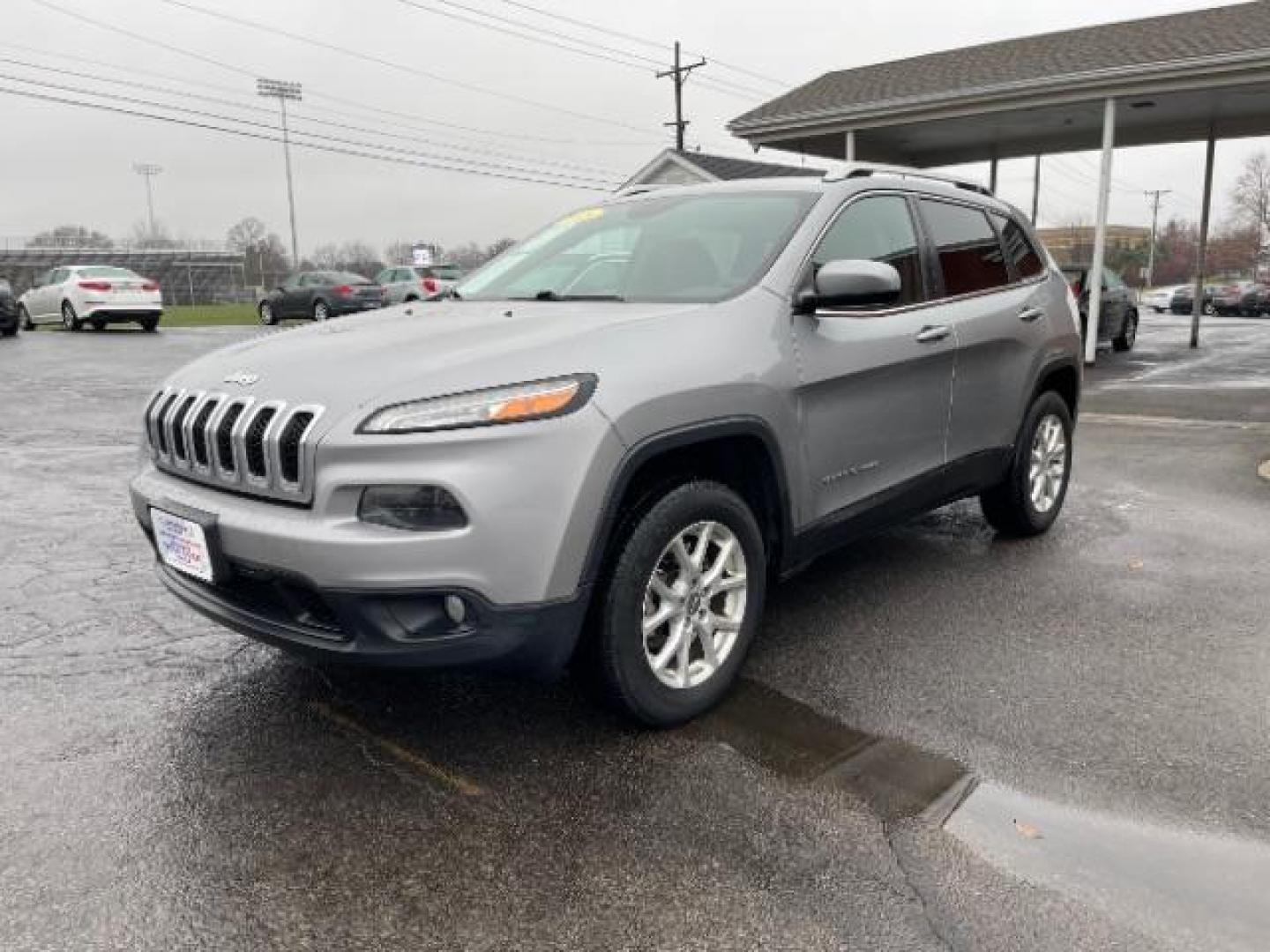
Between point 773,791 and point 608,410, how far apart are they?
116 cm

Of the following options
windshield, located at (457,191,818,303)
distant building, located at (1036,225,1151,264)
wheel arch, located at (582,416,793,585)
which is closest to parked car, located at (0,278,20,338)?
windshield, located at (457,191,818,303)

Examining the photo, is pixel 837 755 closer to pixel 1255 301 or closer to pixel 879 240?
pixel 879 240

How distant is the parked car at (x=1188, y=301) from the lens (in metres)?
37.2

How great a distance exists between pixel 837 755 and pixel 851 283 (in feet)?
5.06

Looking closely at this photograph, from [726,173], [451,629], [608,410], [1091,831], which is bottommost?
[1091,831]

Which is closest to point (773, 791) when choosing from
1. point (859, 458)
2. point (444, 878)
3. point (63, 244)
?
point (444, 878)

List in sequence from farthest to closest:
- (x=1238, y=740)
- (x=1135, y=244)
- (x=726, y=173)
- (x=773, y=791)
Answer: (x=1135, y=244), (x=726, y=173), (x=1238, y=740), (x=773, y=791)

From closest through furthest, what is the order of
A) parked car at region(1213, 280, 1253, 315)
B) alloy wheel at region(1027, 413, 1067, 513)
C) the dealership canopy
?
1. alloy wheel at region(1027, 413, 1067, 513)
2. the dealership canopy
3. parked car at region(1213, 280, 1253, 315)

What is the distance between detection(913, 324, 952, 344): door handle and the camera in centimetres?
404

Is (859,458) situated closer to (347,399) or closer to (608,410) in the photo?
(608,410)

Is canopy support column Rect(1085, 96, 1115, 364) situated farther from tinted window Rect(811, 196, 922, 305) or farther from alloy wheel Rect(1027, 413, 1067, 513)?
tinted window Rect(811, 196, 922, 305)

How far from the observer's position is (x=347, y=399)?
8.71ft

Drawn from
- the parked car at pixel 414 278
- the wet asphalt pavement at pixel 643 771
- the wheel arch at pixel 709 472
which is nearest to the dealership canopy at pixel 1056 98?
the parked car at pixel 414 278

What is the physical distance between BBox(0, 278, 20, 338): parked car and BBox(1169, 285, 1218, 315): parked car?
3733 cm
